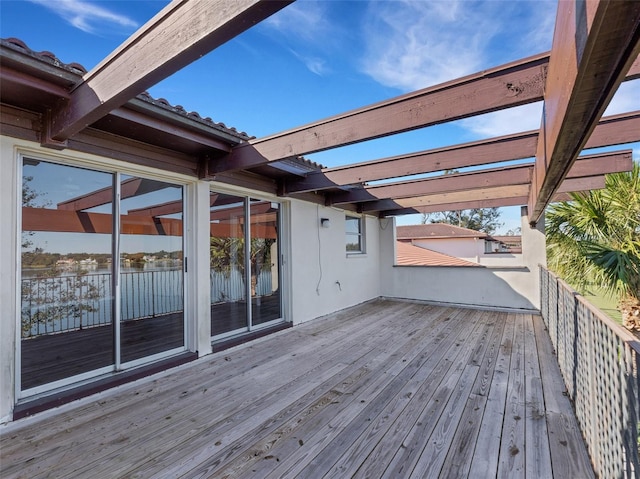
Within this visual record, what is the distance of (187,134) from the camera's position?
3.10 m

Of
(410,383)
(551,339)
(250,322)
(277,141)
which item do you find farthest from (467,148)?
(250,322)

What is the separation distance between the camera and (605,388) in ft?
5.98

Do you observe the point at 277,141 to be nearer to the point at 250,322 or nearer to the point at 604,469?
the point at 250,322

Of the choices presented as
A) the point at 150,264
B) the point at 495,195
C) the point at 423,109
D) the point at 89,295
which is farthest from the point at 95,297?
the point at 495,195

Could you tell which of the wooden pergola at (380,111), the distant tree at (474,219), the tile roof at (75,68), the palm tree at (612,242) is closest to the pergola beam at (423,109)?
the wooden pergola at (380,111)

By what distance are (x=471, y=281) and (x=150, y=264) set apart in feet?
21.4

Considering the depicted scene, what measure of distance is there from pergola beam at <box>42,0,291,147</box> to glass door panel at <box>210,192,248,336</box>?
222 centimetres

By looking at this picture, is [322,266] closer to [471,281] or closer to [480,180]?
[480,180]

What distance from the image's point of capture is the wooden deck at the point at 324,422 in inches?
79.7

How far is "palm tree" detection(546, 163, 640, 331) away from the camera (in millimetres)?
4430

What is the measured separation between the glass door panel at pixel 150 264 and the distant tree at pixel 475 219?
26.1 metres

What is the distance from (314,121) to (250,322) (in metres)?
3.19

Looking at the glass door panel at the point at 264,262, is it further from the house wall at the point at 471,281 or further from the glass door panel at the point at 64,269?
the house wall at the point at 471,281

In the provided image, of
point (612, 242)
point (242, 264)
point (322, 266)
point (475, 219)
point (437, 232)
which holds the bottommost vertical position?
point (322, 266)
